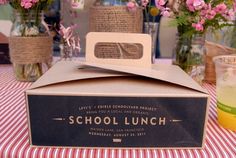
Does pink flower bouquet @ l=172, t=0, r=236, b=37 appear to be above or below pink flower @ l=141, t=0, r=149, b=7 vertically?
below

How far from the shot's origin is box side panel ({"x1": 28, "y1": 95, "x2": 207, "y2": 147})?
0.45m

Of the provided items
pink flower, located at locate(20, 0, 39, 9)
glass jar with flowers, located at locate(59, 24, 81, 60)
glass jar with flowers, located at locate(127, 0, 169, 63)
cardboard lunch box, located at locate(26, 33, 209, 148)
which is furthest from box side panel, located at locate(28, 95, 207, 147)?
glass jar with flowers, located at locate(59, 24, 81, 60)

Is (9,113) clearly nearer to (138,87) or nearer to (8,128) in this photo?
(8,128)

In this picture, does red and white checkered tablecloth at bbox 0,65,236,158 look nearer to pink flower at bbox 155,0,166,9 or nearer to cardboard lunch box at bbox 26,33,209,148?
cardboard lunch box at bbox 26,33,209,148

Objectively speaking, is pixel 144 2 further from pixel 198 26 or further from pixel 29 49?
pixel 29 49

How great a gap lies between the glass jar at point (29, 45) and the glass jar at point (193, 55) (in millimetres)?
398

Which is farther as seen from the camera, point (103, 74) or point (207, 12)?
point (207, 12)

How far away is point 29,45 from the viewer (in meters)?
0.92

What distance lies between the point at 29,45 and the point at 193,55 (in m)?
0.47

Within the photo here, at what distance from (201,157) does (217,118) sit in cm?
18

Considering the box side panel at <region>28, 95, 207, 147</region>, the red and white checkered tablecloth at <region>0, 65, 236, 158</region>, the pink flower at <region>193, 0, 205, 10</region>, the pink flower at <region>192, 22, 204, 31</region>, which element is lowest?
the red and white checkered tablecloth at <region>0, 65, 236, 158</region>

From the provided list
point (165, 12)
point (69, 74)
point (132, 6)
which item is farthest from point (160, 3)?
point (69, 74)

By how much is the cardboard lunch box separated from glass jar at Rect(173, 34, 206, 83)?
1.20 feet

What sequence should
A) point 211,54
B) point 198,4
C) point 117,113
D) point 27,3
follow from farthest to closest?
1. point 211,54
2. point 27,3
3. point 198,4
4. point 117,113
